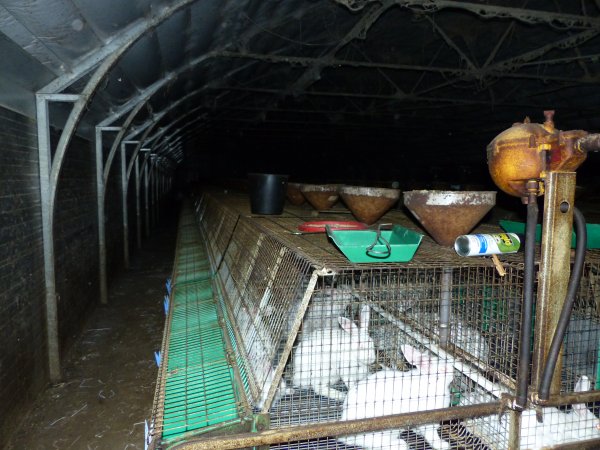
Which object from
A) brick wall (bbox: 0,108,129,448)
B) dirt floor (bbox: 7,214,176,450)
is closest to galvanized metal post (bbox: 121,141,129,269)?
dirt floor (bbox: 7,214,176,450)

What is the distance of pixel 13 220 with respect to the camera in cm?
365

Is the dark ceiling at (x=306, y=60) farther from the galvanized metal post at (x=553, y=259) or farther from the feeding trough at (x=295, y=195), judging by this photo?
the galvanized metal post at (x=553, y=259)

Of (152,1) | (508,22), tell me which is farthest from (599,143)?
(508,22)

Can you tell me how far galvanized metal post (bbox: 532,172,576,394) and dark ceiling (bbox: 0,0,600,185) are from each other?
348 centimetres

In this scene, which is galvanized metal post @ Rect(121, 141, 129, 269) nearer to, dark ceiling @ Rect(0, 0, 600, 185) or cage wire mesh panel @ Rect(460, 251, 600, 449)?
dark ceiling @ Rect(0, 0, 600, 185)

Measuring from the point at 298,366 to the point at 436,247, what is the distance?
1.14 m

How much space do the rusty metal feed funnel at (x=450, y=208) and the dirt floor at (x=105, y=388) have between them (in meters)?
2.96

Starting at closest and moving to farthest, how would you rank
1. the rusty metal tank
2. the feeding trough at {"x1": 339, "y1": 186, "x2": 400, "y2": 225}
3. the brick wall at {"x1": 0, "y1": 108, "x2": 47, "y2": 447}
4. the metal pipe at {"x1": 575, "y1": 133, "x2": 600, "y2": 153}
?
the metal pipe at {"x1": 575, "y1": 133, "x2": 600, "y2": 153}, the rusty metal tank, the feeding trough at {"x1": 339, "y1": 186, "x2": 400, "y2": 225}, the brick wall at {"x1": 0, "y1": 108, "x2": 47, "y2": 447}

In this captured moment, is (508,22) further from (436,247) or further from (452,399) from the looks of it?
(452,399)

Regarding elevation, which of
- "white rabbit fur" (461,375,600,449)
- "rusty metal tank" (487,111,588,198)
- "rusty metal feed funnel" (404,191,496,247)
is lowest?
"white rabbit fur" (461,375,600,449)

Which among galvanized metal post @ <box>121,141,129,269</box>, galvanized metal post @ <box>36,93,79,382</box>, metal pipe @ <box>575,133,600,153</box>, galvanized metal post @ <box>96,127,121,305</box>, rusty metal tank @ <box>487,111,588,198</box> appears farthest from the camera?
galvanized metal post @ <box>121,141,129,269</box>

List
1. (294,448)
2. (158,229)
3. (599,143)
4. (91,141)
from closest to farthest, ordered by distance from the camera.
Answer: (599,143) < (294,448) < (91,141) < (158,229)

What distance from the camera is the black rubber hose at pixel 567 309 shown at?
1.92 meters

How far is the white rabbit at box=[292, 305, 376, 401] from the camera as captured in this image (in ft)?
8.23
